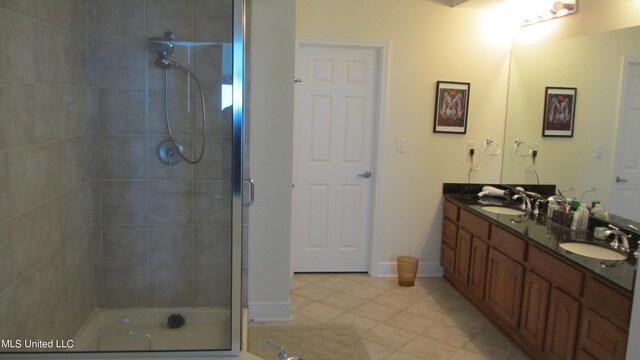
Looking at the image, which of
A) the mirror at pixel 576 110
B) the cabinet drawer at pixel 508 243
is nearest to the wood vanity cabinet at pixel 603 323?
the cabinet drawer at pixel 508 243

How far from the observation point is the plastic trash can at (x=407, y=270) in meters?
4.33

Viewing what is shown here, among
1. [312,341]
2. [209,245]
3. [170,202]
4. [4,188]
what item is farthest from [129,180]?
[312,341]

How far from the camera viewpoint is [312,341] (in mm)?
3305

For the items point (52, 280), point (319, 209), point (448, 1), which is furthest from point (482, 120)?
point (52, 280)

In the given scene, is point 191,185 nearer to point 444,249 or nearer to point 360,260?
point 360,260

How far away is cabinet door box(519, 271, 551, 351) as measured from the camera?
2.91 m

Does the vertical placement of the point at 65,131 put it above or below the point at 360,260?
above

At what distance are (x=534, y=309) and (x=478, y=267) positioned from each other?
802 millimetres

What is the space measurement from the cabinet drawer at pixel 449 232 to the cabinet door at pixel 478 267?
0.38 meters

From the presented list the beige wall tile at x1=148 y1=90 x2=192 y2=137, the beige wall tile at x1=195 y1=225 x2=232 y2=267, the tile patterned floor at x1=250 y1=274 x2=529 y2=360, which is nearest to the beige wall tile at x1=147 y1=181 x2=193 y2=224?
the beige wall tile at x1=195 y1=225 x2=232 y2=267

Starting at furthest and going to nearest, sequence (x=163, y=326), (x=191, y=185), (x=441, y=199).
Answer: (x=441, y=199), (x=191, y=185), (x=163, y=326)

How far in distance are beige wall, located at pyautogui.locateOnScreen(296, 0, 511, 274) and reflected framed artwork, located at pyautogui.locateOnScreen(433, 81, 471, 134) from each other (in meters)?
0.05

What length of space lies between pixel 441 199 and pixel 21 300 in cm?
343

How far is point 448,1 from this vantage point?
432 centimetres
